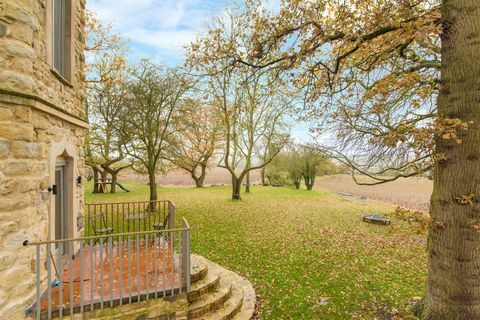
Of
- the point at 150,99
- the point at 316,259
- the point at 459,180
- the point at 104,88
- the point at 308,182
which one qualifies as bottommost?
the point at 316,259

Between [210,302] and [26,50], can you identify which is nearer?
[26,50]

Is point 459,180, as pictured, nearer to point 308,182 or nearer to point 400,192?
point 400,192

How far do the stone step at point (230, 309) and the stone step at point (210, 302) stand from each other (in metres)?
0.07

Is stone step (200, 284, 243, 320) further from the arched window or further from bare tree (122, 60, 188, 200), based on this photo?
bare tree (122, 60, 188, 200)

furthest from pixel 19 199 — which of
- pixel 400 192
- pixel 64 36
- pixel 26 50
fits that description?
pixel 400 192

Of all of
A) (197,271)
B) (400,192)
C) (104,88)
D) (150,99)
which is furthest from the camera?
(400,192)

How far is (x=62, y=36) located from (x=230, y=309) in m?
6.77

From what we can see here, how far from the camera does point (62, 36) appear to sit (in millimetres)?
5504

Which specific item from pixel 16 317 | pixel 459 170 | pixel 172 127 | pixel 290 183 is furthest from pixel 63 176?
pixel 290 183

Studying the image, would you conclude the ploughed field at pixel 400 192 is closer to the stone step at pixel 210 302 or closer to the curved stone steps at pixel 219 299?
the curved stone steps at pixel 219 299

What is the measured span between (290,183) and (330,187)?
244 inches

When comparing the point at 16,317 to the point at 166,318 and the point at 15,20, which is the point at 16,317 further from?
the point at 15,20

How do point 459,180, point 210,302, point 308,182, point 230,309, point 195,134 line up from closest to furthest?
point 459,180
point 210,302
point 230,309
point 195,134
point 308,182

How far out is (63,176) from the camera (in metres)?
5.69
